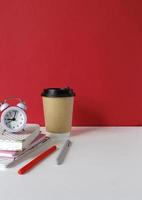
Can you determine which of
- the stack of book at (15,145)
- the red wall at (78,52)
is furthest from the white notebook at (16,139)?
the red wall at (78,52)

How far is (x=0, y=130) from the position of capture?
32.1 inches

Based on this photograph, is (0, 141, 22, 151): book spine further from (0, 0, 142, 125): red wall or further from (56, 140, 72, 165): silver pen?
(0, 0, 142, 125): red wall

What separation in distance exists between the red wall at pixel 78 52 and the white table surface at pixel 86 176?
24 cm

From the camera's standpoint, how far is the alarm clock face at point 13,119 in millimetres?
797

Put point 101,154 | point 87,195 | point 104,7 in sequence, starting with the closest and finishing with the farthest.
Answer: point 87,195 → point 101,154 → point 104,7

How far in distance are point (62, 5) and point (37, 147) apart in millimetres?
507

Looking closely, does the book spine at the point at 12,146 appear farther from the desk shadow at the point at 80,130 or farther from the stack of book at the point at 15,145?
the desk shadow at the point at 80,130

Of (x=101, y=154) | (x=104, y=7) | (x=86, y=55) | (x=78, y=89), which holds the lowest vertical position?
(x=101, y=154)

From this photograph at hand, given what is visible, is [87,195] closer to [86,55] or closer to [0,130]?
[0,130]

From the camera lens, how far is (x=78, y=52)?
1044 mm

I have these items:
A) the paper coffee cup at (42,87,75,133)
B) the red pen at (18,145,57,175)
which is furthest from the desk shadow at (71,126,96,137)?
the red pen at (18,145,57,175)

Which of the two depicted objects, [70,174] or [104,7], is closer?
[70,174]

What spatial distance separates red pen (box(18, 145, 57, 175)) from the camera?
628mm

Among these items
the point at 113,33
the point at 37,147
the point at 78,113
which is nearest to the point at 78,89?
the point at 78,113
